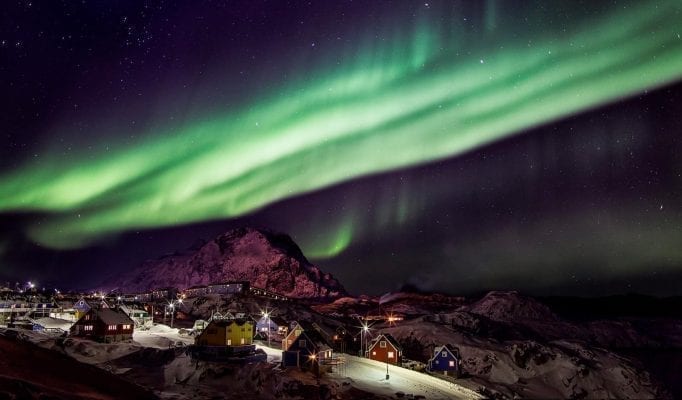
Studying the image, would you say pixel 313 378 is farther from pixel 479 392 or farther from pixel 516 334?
pixel 516 334

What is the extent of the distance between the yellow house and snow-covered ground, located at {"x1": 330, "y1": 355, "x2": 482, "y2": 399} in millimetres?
18215

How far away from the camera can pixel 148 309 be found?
14575 centimetres

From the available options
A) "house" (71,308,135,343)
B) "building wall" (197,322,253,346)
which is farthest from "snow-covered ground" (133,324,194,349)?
"building wall" (197,322,253,346)

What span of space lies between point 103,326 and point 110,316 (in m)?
2.44

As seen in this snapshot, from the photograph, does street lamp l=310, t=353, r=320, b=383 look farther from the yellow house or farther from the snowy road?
the yellow house

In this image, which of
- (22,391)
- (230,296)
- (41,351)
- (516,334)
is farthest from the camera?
(516,334)

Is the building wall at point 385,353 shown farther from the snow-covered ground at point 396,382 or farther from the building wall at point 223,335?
the building wall at point 223,335

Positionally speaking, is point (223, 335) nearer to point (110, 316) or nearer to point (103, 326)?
point (103, 326)

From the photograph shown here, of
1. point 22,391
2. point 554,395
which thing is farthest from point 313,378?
point 554,395

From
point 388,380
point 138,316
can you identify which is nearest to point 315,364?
point 388,380

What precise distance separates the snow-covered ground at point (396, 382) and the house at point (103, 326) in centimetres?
4498

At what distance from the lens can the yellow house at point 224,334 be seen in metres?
80.9

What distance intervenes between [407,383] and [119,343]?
5195cm

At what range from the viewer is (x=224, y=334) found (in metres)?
80.8
